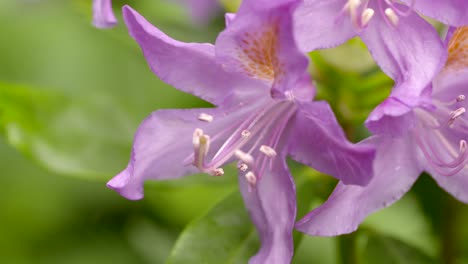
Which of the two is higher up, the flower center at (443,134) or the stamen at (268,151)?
the stamen at (268,151)

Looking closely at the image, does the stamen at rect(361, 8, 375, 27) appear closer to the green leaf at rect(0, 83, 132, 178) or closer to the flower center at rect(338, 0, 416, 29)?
the flower center at rect(338, 0, 416, 29)

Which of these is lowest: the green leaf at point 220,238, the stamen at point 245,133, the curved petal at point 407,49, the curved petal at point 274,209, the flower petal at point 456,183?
the green leaf at point 220,238

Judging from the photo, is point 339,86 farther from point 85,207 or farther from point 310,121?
point 85,207

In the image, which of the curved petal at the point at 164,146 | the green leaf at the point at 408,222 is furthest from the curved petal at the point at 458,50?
the green leaf at the point at 408,222

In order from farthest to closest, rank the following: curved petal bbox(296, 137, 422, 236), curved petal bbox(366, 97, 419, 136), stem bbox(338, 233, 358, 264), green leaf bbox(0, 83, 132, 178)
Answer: green leaf bbox(0, 83, 132, 178) < stem bbox(338, 233, 358, 264) < curved petal bbox(296, 137, 422, 236) < curved petal bbox(366, 97, 419, 136)

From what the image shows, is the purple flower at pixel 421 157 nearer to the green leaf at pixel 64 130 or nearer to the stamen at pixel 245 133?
the stamen at pixel 245 133

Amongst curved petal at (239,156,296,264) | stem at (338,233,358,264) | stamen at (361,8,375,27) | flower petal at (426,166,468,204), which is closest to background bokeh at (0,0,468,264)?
stem at (338,233,358,264)

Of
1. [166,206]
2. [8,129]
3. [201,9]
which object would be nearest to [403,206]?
[166,206]
